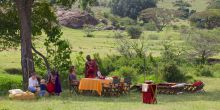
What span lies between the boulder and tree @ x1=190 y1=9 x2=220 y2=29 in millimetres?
17985

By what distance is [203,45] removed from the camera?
42281mm

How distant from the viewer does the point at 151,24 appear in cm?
8600

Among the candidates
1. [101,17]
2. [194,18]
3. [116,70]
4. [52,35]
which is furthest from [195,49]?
[101,17]

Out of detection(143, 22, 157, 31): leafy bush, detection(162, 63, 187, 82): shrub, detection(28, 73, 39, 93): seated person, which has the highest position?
detection(28, 73, 39, 93): seated person

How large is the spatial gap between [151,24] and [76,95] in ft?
217

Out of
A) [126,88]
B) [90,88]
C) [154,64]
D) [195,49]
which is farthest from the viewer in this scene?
[195,49]

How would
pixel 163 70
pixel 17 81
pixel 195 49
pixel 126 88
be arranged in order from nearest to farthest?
pixel 126 88
pixel 17 81
pixel 163 70
pixel 195 49

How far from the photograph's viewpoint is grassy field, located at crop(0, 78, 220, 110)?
1648 cm

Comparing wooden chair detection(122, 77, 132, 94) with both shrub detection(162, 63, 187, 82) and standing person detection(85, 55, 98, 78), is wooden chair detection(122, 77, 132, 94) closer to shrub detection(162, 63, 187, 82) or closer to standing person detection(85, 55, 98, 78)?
standing person detection(85, 55, 98, 78)

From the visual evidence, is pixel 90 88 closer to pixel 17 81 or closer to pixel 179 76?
pixel 17 81

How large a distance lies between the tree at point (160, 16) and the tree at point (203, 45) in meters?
40.2

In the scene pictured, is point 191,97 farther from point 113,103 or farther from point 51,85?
point 51,85

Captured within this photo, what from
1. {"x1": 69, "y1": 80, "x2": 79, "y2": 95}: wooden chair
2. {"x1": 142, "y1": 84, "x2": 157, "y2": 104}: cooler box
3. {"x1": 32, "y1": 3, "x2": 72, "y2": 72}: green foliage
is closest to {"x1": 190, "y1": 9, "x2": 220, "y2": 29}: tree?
{"x1": 32, "y1": 3, "x2": 72, "y2": 72}: green foliage

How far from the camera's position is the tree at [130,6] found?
106m
